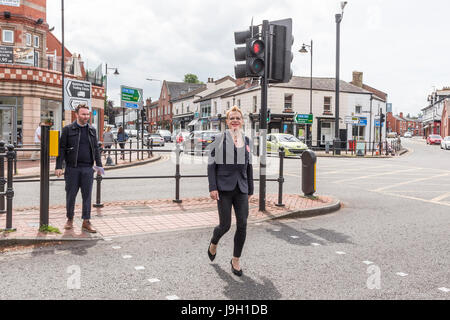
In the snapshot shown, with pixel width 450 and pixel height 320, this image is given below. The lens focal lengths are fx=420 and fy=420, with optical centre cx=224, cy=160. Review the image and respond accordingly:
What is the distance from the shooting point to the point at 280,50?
7.46 m

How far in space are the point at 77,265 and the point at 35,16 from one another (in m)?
23.9

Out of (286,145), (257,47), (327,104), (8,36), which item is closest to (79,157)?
(257,47)

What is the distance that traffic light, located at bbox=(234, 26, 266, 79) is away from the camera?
715cm

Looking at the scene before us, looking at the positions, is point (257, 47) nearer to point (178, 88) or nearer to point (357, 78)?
point (357, 78)

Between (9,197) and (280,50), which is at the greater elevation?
(280,50)

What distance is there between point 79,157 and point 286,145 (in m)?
20.4

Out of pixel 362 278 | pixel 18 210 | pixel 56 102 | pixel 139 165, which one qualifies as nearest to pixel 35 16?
pixel 56 102

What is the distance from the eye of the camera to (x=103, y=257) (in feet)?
16.0

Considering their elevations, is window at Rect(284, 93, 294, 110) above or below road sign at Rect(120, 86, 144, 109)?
above

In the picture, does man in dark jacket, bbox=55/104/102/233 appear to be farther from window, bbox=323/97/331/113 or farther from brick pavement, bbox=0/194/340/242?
window, bbox=323/97/331/113

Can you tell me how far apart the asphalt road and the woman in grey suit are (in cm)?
51


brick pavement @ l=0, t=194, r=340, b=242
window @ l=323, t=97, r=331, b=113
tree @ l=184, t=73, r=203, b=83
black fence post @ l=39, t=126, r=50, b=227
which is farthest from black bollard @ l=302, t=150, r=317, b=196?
tree @ l=184, t=73, r=203, b=83
